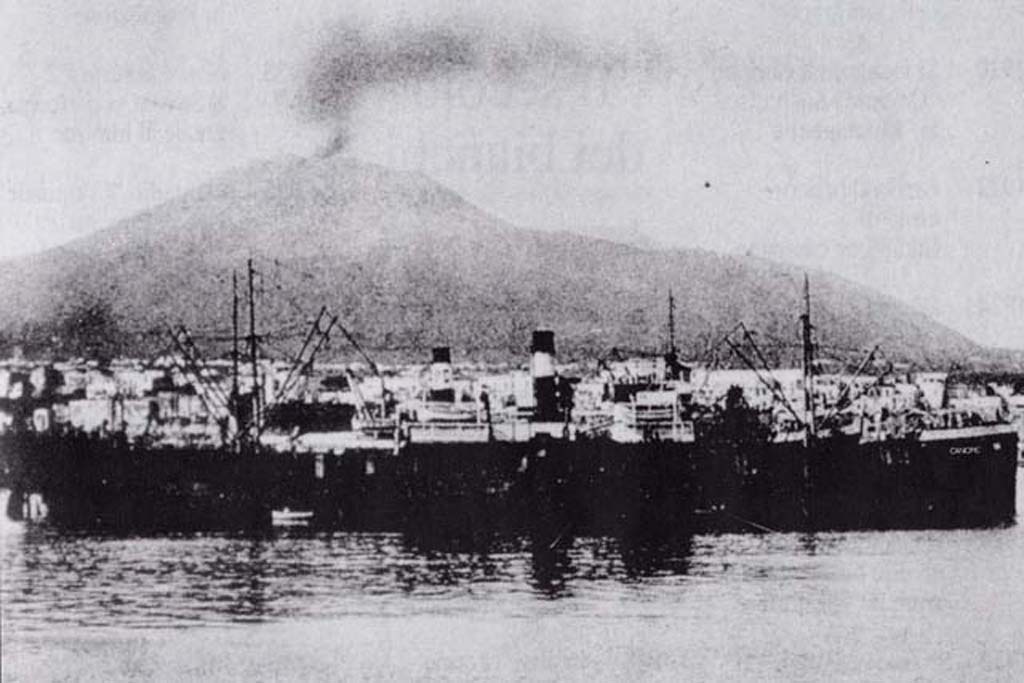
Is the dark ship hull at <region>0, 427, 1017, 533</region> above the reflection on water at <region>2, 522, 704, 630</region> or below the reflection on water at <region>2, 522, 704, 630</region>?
above

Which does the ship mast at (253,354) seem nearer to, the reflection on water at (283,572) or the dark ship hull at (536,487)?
the dark ship hull at (536,487)

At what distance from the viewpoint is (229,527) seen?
10047 millimetres

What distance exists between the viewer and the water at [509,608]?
599 cm

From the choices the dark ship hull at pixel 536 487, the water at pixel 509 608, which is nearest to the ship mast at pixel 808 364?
the dark ship hull at pixel 536 487

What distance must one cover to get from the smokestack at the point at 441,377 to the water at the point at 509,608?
101 cm

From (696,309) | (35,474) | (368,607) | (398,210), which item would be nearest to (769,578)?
(696,309)

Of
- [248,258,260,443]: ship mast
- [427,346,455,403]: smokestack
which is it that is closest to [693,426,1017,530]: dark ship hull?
[427,346,455,403]: smokestack

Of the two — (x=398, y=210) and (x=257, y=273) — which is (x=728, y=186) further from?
(x=257, y=273)

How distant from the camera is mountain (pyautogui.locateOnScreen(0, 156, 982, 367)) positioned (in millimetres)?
6559

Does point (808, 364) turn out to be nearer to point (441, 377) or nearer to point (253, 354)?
point (441, 377)

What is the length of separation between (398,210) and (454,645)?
79.4 inches

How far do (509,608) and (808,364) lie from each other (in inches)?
103

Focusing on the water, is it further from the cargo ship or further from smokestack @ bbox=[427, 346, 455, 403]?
smokestack @ bbox=[427, 346, 455, 403]

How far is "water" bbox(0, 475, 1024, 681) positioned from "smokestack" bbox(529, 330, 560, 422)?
0.93m
